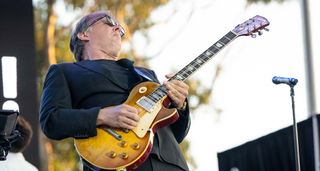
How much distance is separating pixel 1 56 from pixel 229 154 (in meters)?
2.42

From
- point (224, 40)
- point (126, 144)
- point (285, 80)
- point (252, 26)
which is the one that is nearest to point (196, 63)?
point (224, 40)

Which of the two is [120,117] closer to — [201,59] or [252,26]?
[201,59]

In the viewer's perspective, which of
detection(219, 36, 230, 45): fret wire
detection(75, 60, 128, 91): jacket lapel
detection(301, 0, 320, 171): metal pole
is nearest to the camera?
detection(75, 60, 128, 91): jacket lapel

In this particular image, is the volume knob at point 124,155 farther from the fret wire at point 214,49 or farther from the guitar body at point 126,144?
the fret wire at point 214,49

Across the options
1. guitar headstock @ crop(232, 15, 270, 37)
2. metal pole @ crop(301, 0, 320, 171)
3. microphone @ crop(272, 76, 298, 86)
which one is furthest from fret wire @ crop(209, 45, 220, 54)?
metal pole @ crop(301, 0, 320, 171)

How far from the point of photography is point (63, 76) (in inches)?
127

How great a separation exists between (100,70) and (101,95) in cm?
12

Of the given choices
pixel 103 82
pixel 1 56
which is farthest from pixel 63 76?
pixel 1 56

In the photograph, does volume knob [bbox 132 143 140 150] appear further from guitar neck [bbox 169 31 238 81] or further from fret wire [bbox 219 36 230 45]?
fret wire [bbox 219 36 230 45]

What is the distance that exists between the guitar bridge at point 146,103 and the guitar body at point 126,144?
0.04 ft

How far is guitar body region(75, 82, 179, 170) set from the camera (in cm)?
296

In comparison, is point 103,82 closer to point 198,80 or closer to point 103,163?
point 103,163

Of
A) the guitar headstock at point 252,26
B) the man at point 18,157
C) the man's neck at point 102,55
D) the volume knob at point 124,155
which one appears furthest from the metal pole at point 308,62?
the volume knob at point 124,155

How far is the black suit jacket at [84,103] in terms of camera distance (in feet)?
9.98
